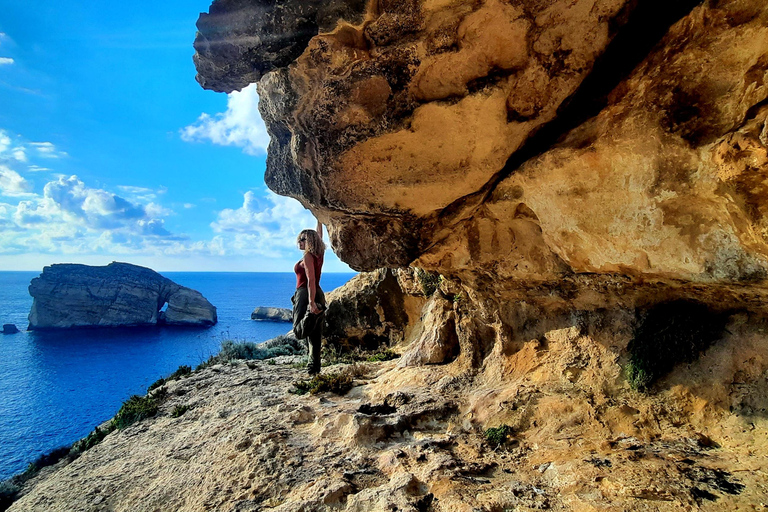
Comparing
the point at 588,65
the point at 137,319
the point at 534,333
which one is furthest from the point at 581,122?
the point at 137,319

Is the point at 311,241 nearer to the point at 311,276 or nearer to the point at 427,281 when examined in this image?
the point at 311,276

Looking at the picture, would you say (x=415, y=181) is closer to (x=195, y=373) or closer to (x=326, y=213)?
(x=326, y=213)

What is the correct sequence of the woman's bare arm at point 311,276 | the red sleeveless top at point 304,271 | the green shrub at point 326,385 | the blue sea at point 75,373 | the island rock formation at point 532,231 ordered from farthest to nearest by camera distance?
the blue sea at point 75,373, the red sleeveless top at point 304,271, the woman's bare arm at point 311,276, the green shrub at point 326,385, the island rock formation at point 532,231

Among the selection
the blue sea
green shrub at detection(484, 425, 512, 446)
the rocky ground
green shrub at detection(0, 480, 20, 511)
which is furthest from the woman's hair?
the blue sea

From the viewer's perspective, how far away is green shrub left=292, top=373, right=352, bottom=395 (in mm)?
6707

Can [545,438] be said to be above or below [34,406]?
above

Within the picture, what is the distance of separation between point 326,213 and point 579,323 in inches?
133

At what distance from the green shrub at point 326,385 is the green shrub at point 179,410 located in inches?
79.7

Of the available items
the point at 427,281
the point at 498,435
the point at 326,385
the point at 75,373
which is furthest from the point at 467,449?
the point at 75,373

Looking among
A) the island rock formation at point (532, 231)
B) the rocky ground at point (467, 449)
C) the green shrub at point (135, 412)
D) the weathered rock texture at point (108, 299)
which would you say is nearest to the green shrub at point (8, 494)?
the rocky ground at point (467, 449)

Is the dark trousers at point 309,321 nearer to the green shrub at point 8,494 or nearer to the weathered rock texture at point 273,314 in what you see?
the green shrub at point 8,494

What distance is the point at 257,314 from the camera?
62.5 metres

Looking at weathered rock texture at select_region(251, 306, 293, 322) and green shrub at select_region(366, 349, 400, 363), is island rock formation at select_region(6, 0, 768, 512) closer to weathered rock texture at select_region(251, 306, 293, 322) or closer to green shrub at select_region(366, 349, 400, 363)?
green shrub at select_region(366, 349, 400, 363)

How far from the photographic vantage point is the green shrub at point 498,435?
14.0ft
